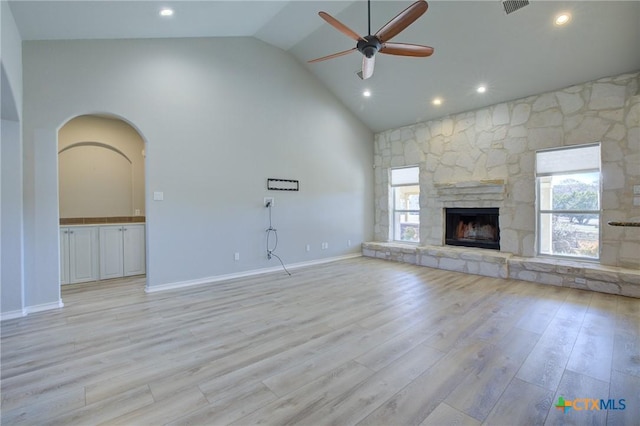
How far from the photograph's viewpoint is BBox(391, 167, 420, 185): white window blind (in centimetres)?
657

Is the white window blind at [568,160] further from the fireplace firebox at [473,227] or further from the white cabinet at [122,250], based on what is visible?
the white cabinet at [122,250]

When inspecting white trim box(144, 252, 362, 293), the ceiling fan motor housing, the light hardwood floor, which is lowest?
the light hardwood floor

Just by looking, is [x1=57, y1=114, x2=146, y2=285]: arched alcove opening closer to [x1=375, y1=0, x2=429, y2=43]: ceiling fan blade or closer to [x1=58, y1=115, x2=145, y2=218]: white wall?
[x1=58, y1=115, x2=145, y2=218]: white wall

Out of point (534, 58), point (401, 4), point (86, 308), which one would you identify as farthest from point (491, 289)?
point (86, 308)

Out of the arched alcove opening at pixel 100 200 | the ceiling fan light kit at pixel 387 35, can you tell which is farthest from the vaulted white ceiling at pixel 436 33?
the arched alcove opening at pixel 100 200

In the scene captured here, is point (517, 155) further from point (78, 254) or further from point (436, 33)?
point (78, 254)

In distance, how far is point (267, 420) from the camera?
1.63 m

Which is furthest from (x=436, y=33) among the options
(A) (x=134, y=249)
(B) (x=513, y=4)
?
(A) (x=134, y=249)

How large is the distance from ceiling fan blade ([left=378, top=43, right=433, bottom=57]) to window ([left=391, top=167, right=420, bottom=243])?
3535 millimetres

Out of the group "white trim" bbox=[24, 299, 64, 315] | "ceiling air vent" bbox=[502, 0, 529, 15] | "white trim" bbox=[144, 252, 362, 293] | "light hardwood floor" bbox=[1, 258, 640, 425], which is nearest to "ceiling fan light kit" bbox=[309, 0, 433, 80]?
"ceiling air vent" bbox=[502, 0, 529, 15]

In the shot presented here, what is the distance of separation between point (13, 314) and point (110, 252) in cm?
177

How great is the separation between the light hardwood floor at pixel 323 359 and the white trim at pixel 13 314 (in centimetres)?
13

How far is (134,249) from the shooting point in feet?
17.0

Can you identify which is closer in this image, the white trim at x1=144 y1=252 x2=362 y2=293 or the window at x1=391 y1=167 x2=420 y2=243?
the white trim at x1=144 y1=252 x2=362 y2=293
